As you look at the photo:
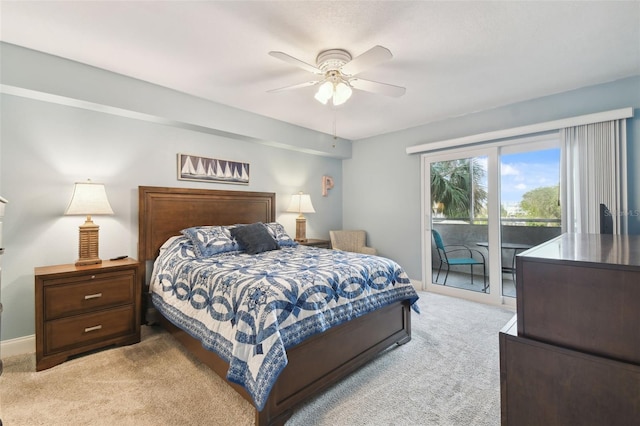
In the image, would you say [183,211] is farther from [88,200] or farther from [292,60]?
[292,60]

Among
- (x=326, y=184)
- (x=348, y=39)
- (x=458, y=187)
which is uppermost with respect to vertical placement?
(x=348, y=39)

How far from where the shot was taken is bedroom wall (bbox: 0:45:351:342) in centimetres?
238

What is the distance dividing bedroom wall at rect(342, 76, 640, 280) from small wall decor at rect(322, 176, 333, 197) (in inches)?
14.7

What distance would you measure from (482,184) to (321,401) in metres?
3.25

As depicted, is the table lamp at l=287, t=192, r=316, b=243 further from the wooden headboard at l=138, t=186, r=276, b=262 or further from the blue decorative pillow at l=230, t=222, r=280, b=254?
the blue decorative pillow at l=230, t=222, r=280, b=254

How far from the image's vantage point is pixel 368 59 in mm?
1979

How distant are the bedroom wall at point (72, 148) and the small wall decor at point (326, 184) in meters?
1.61

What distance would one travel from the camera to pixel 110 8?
72.4 inches

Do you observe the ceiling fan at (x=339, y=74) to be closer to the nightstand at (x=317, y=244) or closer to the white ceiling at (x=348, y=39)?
the white ceiling at (x=348, y=39)

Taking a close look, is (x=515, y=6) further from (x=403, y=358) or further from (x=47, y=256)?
(x=47, y=256)

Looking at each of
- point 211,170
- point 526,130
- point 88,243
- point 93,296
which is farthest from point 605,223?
point 88,243

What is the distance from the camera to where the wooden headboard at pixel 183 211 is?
302cm

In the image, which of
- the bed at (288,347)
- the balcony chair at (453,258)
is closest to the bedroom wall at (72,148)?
the bed at (288,347)

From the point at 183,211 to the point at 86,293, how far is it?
122cm
